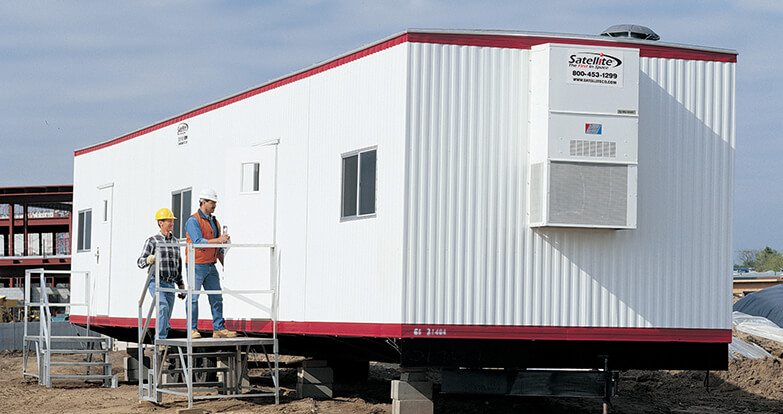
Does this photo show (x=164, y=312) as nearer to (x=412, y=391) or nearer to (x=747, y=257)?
(x=412, y=391)

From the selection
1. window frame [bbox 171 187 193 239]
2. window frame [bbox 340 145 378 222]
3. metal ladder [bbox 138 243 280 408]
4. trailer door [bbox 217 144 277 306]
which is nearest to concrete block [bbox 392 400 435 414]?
window frame [bbox 340 145 378 222]

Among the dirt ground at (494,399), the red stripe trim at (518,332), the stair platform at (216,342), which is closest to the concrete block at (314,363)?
the dirt ground at (494,399)

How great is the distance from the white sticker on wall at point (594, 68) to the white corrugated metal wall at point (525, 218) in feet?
1.65

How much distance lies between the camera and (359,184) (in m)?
13.2

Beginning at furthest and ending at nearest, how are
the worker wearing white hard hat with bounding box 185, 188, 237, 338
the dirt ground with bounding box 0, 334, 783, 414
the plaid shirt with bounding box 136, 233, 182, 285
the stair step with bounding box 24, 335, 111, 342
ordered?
the stair step with bounding box 24, 335, 111, 342
the plaid shirt with bounding box 136, 233, 182, 285
the worker wearing white hard hat with bounding box 185, 188, 237, 338
the dirt ground with bounding box 0, 334, 783, 414

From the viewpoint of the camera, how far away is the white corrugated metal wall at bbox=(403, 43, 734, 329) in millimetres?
12320

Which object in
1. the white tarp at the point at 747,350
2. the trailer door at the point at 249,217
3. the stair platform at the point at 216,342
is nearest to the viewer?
the stair platform at the point at 216,342

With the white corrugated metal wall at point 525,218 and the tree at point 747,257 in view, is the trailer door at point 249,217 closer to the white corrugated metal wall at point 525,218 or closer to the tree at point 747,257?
the white corrugated metal wall at point 525,218

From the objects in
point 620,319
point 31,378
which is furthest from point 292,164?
point 31,378

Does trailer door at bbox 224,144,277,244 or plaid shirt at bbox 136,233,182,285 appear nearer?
trailer door at bbox 224,144,277,244

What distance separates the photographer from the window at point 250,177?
15.6 meters

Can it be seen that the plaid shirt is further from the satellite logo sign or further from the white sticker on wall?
the white sticker on wall

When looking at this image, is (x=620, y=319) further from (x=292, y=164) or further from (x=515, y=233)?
(x=292, y=164)

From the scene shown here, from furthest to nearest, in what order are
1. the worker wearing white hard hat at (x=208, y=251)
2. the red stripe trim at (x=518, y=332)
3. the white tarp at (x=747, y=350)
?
the white tarp at (x=747, y=350), the worker wearing white hard hat at (x=208, y=251), the red stripe trim at (x=518, y=332)
